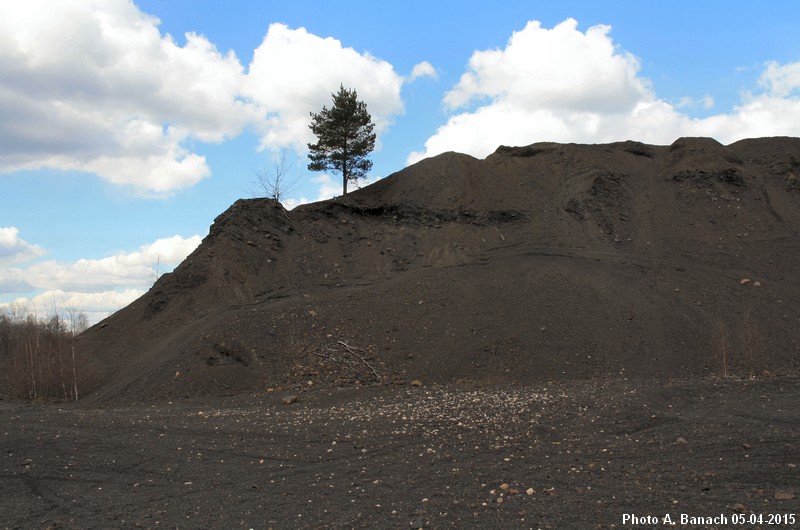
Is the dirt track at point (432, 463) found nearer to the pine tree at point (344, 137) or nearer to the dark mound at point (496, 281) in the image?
the dark mound at point (496, 281)

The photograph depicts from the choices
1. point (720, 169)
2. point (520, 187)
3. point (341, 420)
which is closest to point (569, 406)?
point (341, 420)

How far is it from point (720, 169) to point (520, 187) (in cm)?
858

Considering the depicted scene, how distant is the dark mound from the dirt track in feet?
15.2

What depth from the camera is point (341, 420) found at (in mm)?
10492

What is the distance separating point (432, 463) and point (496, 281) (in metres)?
12.8

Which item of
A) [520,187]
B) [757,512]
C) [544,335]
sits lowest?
[757,512]

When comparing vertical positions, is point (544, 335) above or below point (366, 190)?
below

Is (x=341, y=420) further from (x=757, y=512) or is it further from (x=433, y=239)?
(x=433, y=239)

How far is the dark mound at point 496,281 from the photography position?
53.6 feet

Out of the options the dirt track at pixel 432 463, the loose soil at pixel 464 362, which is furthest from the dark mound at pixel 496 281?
the dirt track at pixel 432 463

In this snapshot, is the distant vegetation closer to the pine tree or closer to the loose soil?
the loose soil

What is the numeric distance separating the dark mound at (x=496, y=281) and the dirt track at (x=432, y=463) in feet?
15.2

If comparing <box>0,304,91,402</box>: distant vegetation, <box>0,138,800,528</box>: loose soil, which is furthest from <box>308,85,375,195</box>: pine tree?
<box>0,304,91,402</box>: distant vegetation

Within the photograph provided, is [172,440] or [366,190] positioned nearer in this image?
[172,440]
